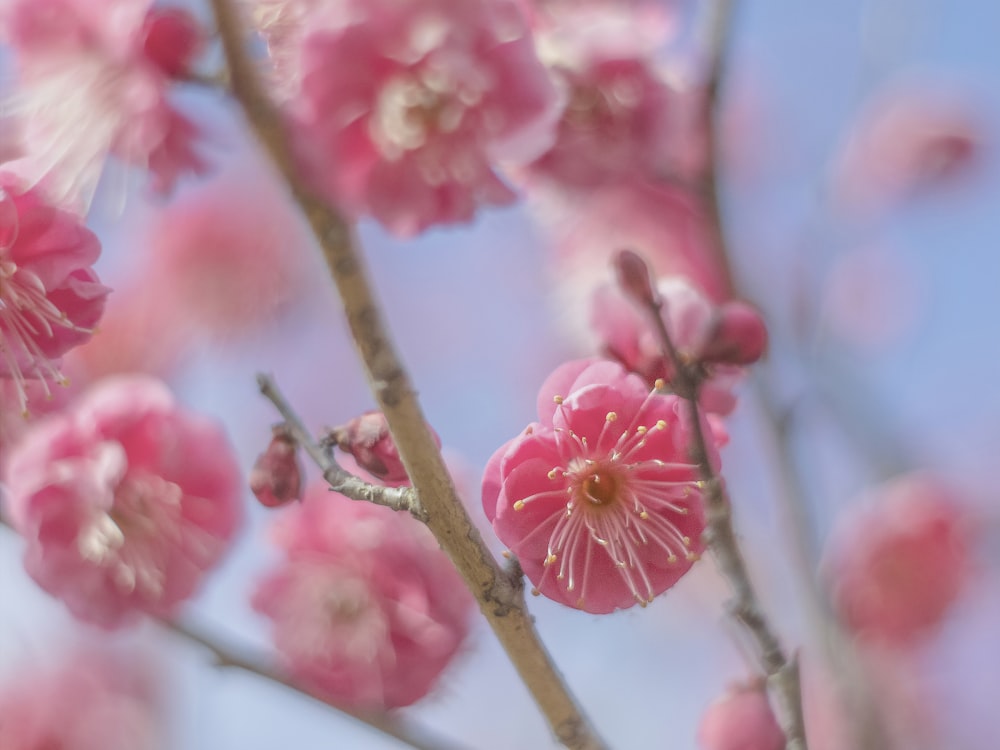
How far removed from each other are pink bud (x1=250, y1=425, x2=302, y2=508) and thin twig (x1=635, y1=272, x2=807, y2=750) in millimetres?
421

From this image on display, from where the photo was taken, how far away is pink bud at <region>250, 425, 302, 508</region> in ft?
3.67

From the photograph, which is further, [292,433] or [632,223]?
[632,223]

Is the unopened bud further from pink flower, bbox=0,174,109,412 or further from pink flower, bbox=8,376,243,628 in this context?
pink flower, bbox=8,376,243,628

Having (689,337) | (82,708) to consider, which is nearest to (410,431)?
(689,337)

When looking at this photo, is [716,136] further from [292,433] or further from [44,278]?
[44,278]

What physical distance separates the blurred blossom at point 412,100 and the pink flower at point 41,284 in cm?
27

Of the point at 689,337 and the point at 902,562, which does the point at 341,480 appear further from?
the point at 902,562

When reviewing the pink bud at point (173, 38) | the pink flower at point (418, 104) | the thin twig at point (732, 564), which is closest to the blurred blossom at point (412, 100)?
the pink flower at point (418, 104)

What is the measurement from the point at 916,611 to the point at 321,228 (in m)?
1.61

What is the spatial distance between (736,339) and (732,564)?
305 mm

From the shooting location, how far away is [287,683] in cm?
121

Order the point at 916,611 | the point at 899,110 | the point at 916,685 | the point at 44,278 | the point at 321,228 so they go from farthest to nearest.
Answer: the point at 899,110 → the point at 916,685 → the point at 916,611 → the point at 44,278 → the point at 321,228

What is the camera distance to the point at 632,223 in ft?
7.07

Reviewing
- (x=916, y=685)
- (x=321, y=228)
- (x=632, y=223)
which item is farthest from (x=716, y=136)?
(x=916, y=685)
